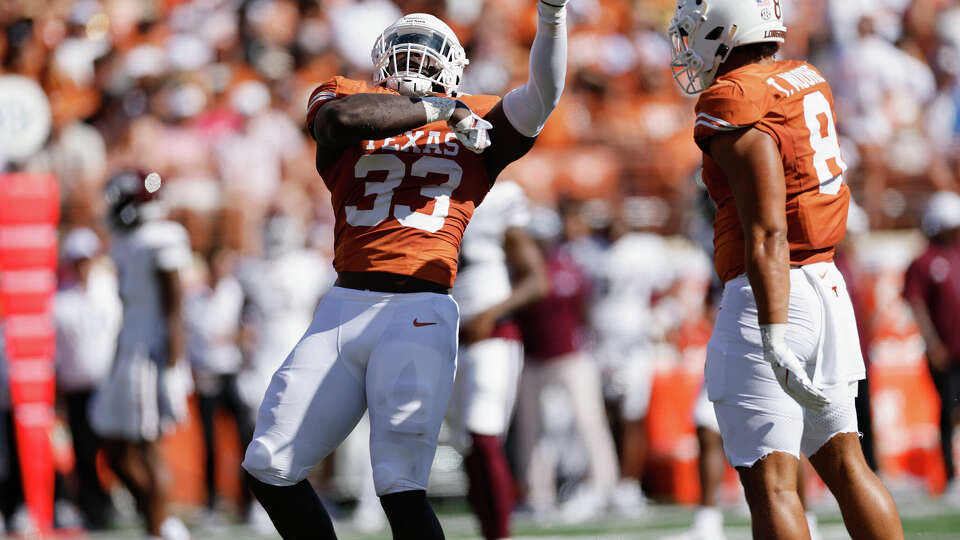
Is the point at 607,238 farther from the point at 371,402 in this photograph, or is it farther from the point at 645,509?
the point at 371,402

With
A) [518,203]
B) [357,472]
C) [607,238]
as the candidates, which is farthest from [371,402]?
[607,238]

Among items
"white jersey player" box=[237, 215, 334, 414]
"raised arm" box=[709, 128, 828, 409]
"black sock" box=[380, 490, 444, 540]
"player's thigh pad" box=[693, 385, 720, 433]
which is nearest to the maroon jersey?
"white jersey player" box=[237, 215, 334, 414]

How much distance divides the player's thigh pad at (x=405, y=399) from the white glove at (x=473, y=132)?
0.54 m

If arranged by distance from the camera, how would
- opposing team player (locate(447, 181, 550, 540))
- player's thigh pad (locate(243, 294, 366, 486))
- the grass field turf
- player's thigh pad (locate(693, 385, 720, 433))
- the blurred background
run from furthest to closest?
the blurred background, the grass field turf, player's thigh pad (locate(693, 385, 720, 433)), opposing team player (locate(447, 181, 550, 540)), player's thigh pad (locate(243, 294, 366, 486))

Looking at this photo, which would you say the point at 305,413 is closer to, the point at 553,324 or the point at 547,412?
the point at 553,324

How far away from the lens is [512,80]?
13008 mm

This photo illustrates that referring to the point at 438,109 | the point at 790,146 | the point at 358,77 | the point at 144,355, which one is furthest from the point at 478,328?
the point at 358,77

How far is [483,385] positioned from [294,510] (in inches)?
91.2

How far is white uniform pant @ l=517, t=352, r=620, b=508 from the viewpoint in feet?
31.3

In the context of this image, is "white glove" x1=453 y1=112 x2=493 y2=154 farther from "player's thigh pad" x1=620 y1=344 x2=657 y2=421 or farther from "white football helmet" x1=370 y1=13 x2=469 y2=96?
"player's thigh pad" x1=620 y1=344 x2=657 y2=421

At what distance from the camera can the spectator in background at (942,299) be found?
9.83 metres

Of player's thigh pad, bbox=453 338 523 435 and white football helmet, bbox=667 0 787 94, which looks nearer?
white football helmet, bbox=667 0 787 94

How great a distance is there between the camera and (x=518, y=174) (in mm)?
11445

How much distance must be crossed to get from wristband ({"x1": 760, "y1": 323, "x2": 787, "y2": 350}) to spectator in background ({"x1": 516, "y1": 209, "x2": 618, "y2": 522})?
562 centimetres
